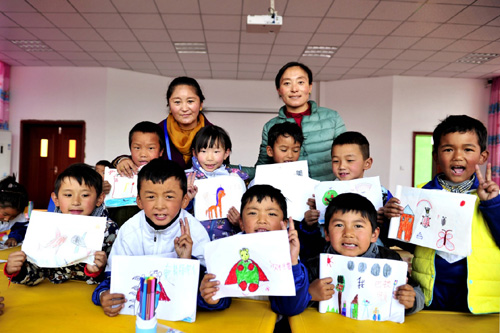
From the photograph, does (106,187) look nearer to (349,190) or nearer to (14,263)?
(14,263)

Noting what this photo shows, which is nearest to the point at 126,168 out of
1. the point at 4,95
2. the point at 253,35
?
the point at 253,35

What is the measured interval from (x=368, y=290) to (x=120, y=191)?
62.7 inches

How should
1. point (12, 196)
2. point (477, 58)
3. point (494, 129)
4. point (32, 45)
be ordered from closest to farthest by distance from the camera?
1. point (12, 196)
2. point (32, 45)
3. point (477, 58)
4. point (494, 129)

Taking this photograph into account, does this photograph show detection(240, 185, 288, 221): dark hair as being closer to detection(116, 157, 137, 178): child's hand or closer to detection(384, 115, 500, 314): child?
detection(384, 115, 500, 314): child

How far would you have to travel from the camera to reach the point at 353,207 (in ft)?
5.18

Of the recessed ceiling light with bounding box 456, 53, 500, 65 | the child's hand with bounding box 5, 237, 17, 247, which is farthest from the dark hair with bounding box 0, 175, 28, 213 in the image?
the recessed ceiling light with bounding box 456, 53, 500, 65

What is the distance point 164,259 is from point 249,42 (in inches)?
241

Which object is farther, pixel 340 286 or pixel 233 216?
pixel 233 216

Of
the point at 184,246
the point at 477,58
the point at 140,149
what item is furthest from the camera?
the point at 477,58

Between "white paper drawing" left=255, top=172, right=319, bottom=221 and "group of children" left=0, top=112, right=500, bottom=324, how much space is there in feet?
0.23

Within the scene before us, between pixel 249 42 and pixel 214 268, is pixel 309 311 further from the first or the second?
pixel 249 42

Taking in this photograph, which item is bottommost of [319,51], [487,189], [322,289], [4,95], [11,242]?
[11,242]

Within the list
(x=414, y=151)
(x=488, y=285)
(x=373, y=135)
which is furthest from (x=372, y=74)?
(x=488, y=285)

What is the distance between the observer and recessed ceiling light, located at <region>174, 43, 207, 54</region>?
688cm
